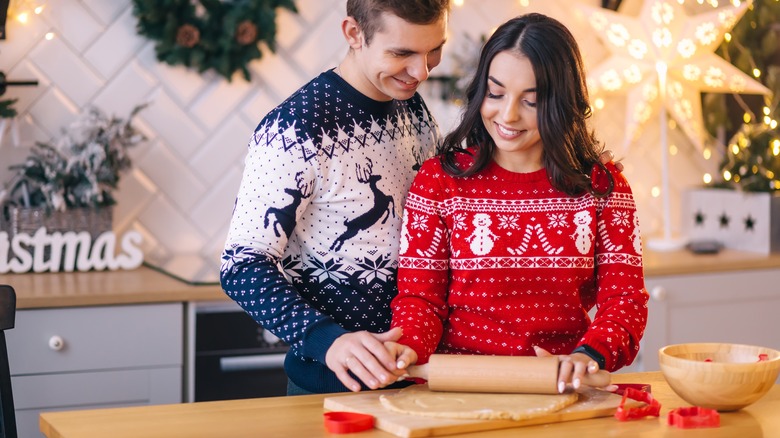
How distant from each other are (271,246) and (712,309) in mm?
1768

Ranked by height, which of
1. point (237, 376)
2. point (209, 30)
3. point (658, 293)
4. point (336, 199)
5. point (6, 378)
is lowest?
point (237, 376)

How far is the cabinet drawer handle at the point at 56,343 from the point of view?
2318mm

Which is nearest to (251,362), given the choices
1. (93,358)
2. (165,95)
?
(93,358)

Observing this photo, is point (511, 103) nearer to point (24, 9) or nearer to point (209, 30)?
point (209, 30)

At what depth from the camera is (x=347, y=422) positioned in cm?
127

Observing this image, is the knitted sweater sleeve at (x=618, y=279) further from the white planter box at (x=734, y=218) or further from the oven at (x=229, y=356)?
the white planter box at (x=734, y=218)

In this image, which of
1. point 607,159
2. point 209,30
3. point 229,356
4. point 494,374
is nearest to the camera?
point 494,374

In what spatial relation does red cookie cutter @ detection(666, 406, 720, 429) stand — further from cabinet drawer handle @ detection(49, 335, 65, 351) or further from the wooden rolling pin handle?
cabinet drawer handle @ detection(49, 335, 65, 351)

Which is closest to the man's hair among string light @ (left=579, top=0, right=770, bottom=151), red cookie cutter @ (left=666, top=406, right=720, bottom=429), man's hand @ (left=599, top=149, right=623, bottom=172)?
man's hand @ (left=599, top=149, right=623, bottom=172)

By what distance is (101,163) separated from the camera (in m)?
2.61

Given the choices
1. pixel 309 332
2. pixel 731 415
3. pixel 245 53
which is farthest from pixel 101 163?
pixel 731 415

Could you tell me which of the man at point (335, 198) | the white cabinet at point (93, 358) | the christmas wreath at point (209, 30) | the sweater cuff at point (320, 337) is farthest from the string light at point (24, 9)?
the sweater cuff at point (320, 337)

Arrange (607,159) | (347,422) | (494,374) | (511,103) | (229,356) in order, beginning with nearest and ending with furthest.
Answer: (347,422)
(494,374)
(511,103)
(607,159)
(229,356)

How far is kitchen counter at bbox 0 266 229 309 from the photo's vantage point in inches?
91.0
